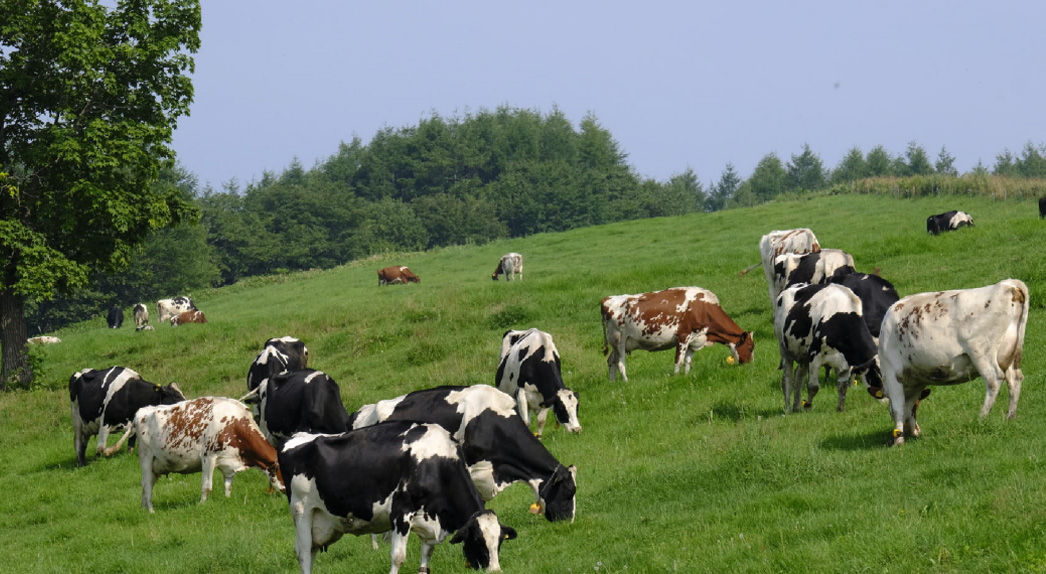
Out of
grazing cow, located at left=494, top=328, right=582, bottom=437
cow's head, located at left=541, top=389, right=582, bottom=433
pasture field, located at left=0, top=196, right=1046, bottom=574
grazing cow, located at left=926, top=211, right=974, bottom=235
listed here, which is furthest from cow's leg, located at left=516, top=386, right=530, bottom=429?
grazing cow, located at left=926, top=211, right=974, bottom=235

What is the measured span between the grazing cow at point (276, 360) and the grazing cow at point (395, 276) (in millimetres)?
29414

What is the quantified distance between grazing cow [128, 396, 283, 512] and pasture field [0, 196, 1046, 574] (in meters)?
0.50

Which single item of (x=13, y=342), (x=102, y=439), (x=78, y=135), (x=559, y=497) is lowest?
(x=559, y=497)

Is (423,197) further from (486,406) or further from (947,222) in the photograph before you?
(486,406)

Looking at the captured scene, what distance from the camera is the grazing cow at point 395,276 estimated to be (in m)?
55.1

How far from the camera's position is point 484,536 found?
31.5 feet

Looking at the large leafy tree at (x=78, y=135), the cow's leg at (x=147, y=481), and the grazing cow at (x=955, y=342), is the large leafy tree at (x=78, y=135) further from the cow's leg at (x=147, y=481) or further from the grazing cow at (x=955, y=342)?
the grazing cow at (x=955, y=342)

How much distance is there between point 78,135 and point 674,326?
787 inches

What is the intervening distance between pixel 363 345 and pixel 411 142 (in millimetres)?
129759

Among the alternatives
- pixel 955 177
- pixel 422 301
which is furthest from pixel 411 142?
pixel 422 301

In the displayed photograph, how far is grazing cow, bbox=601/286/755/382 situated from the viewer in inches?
857

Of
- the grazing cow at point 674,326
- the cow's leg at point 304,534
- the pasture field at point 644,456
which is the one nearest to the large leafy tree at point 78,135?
the pasture field at point 644,456

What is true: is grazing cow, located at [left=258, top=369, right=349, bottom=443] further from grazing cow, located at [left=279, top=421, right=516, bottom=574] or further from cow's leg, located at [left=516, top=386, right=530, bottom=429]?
grazing cow, located at [left=279, top=421, right=516, bottom=574]

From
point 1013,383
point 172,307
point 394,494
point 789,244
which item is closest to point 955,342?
point 1013,383
